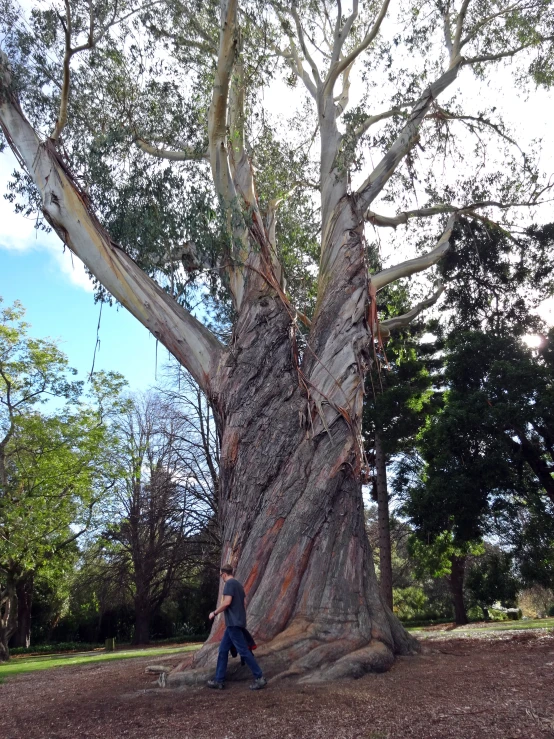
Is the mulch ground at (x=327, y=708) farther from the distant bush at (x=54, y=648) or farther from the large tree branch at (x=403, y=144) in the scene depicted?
the distant bush at (x=54, y=648)

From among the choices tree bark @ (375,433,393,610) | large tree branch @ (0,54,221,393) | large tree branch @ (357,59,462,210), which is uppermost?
large tree branch @ (357,59,462,210)

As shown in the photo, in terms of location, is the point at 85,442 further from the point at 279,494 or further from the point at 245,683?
the point at 245,683

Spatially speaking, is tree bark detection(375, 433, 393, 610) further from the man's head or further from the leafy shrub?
the man's head

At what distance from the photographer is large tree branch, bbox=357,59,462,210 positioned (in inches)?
363

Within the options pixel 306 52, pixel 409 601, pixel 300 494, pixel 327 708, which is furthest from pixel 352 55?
pixel 409 601

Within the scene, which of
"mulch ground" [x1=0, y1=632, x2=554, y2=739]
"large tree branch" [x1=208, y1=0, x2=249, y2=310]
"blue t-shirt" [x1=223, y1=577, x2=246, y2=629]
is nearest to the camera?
"mulch ground" [x1=0, y1=632, x2=554, y2=739]

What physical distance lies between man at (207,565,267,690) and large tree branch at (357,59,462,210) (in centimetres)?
611

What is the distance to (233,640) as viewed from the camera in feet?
15.6

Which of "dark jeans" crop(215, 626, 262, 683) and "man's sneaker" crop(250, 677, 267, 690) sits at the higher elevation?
"dark jeans" crop(215, 626, 262, 683)

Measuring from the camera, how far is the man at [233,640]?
15.1 feet

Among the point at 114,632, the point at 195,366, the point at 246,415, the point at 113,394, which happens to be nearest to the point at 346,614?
the point at 246,415

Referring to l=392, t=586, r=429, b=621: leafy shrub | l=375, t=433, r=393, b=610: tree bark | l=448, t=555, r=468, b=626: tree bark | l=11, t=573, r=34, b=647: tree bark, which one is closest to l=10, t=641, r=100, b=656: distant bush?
l=11, t=573, r=34, b=647: tree bark

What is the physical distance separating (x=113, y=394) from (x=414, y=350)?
29.6ft

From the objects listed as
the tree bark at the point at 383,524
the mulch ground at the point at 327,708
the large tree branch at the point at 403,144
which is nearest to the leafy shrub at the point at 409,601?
the tree bark at the point at 383,524
